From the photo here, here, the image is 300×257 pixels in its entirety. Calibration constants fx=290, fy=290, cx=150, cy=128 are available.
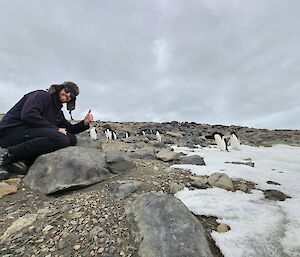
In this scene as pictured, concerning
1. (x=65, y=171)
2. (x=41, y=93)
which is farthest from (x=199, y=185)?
(x=41, y=93)

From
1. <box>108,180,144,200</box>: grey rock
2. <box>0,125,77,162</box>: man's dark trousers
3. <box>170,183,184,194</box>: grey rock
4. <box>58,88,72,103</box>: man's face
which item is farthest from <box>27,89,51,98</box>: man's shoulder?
<box>170,183,184,194</box>: grey rock

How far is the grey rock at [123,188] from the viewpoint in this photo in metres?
4.44

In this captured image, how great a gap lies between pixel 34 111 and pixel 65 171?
1.34 metres

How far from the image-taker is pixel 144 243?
3.13 metres

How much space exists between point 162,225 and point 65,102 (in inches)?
139

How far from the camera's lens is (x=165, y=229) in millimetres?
3189

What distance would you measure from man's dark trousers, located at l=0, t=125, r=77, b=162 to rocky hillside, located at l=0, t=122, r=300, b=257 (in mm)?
239

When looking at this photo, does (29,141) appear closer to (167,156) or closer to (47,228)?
(47,228)

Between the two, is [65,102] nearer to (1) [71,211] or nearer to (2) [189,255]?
(1) [71,211]

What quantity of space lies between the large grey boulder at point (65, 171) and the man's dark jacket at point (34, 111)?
2.25 feet

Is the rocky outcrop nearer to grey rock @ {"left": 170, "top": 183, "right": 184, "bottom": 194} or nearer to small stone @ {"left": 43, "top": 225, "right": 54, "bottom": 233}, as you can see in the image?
grey rock @ {"left": 170, "top": 183, "right": 184, "bottom": 194}

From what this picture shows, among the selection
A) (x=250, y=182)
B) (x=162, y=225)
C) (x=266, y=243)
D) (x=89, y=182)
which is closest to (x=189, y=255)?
(x=162, y=225)

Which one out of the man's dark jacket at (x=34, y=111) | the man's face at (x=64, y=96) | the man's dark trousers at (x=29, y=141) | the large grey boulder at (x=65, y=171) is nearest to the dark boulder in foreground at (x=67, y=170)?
the large grey boulder at (x=65, y=171)

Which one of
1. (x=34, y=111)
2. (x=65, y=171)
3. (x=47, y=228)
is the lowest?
(x=47, y=228)
